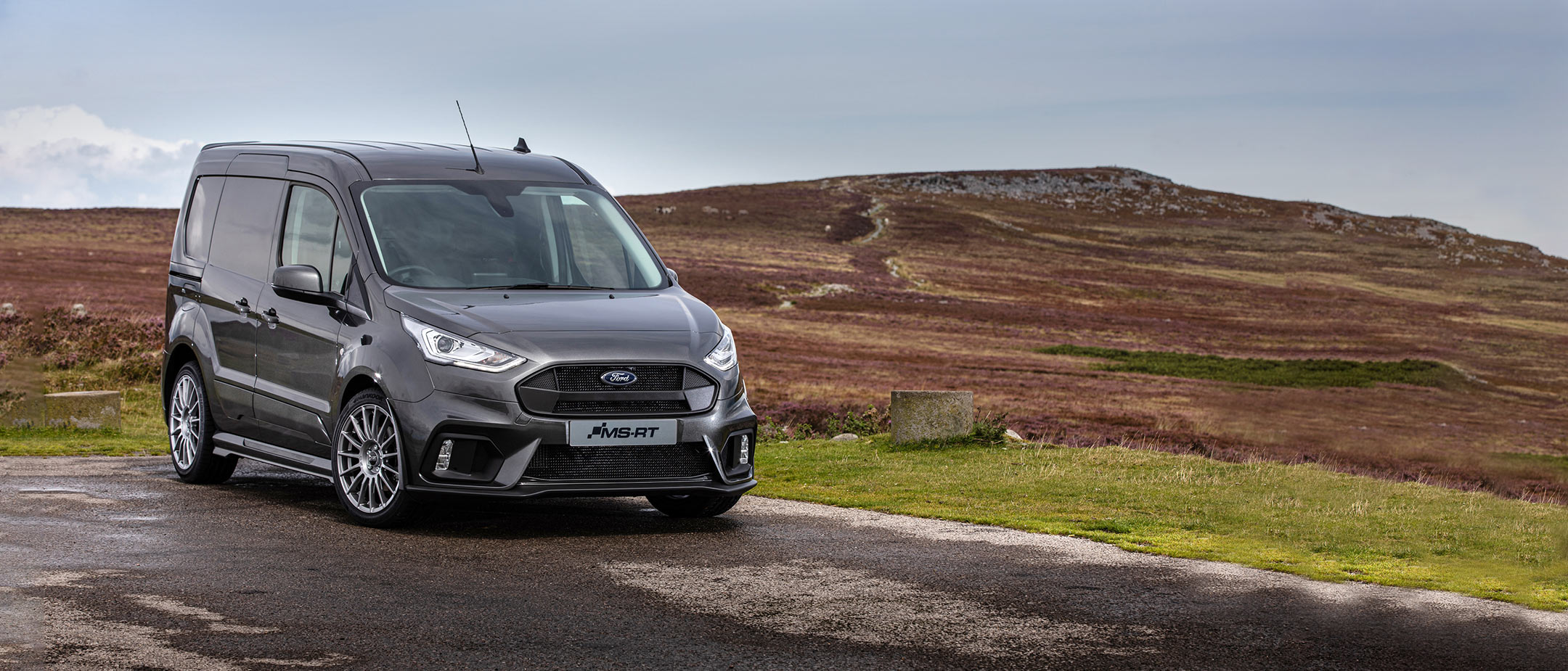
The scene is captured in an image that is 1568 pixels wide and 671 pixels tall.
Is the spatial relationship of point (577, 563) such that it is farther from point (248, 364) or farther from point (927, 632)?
point (248, 364)

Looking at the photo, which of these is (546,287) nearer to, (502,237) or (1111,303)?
(502,237)

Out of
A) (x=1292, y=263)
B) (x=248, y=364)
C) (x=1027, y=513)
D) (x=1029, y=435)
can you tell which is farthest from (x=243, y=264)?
(x=1292, y=263)

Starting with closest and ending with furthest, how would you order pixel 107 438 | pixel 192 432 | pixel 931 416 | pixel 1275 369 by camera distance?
pixel 192 432 → pixel 107 438 → pixel 931 416 → pixel 1275 369

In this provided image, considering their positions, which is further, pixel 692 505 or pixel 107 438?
pixel 107 438

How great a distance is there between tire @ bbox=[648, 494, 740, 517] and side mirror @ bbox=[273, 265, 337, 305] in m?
2.45

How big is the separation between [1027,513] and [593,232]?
12.2ft

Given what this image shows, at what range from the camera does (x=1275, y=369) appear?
46062mm

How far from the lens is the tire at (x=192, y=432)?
34.6 feet

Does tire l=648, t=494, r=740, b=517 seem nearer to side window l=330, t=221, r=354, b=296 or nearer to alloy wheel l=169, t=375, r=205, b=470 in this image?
side window l=330, t=221, r=354, b=296

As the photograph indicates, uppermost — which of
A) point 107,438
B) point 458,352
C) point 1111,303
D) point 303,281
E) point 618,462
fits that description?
point 303,281

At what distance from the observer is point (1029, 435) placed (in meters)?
24.7

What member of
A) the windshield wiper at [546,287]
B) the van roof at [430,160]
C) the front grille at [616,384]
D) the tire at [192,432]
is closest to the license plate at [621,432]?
the front grille at [616,384]

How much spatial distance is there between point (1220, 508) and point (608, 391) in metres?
5.31

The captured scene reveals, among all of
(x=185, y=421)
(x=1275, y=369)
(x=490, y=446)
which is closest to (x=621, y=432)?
(x=490, y=446)
